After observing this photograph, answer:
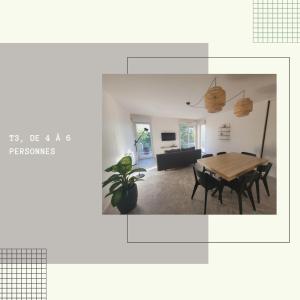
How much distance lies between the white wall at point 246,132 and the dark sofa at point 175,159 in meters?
0.95

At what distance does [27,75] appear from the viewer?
0.83 meters

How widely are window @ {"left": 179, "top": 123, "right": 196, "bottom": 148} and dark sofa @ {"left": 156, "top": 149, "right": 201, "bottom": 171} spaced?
3.19 ft

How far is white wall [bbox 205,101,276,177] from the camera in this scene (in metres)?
2.34

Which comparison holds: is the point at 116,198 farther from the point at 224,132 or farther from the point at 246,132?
the point at 224,132

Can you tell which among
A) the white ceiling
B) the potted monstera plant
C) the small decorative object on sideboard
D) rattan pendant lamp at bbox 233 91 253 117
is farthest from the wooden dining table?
the small decorative object on sideboard

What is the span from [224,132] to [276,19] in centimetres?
362

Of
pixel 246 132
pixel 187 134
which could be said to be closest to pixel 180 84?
pixel 246 132

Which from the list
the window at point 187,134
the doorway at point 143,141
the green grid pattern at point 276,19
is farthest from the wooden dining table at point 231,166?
the window at point 187,134

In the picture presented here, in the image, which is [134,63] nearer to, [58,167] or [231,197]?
[58,167]

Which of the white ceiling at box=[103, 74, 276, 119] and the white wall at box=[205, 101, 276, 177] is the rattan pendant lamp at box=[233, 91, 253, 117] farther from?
the white wall at box=[205, 101, 276, 177]

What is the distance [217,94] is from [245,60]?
1.29 ft

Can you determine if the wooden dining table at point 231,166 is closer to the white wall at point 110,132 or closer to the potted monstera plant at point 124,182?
the potted monstera plant at point 124,182

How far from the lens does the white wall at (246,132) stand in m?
2.34

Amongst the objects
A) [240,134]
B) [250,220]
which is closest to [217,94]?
[250,220]
